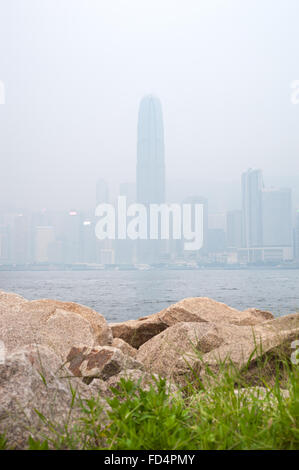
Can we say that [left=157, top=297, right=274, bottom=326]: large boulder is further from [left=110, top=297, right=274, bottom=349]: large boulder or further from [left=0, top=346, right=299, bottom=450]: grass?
[left=0, top=346, right=299, bottom=450]: grass

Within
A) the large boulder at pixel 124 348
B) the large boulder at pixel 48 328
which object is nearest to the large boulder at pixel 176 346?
the large boulder at pixel 124 348

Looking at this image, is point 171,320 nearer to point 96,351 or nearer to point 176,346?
point 176,346

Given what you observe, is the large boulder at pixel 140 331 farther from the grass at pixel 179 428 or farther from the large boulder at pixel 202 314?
the grass at pixel 179 428

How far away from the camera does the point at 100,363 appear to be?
2658mm

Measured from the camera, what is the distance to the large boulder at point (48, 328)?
3.45 m

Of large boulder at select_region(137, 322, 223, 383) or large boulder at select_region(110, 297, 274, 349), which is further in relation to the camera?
large boulder at select_region(110, 297, 274, 349)

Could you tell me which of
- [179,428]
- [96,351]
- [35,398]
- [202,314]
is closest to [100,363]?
[96,351]

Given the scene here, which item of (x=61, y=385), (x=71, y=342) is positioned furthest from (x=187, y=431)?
(x=71, y=342)

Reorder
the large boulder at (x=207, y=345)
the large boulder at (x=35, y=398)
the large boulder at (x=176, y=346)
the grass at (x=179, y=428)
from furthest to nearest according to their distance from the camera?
the large boulder at (x=176, y=346), the large boulder at (x=207, y=345), the large boulder at (x=35, y=398), the grass at (x=179, y=428)

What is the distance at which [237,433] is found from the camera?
5.18 ft

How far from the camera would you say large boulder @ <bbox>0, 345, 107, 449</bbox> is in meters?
1.71

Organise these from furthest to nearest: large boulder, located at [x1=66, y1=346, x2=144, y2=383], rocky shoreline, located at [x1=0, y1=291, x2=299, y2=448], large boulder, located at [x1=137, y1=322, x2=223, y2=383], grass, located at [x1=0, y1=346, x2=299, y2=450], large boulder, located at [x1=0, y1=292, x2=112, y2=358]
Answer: large boulder, located at [x1=0, y1=292, x2=112, y2=358] < large boulder, located at [x1=137, y1=322, x2=223, y2=383] < large boulder, located at [x1=66, y1=346, x2=144, y2=383] < rocky shoreline, located at [x1=0, y1=291, x2=299, y2=448] < grass, located at [x1=0, y1=346, x2=299, y2=450]

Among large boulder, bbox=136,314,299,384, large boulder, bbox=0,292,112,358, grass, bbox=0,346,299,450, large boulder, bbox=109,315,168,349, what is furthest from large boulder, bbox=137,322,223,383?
grass, bbox=0,346,299,450

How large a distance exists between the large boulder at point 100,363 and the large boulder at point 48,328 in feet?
2.30
